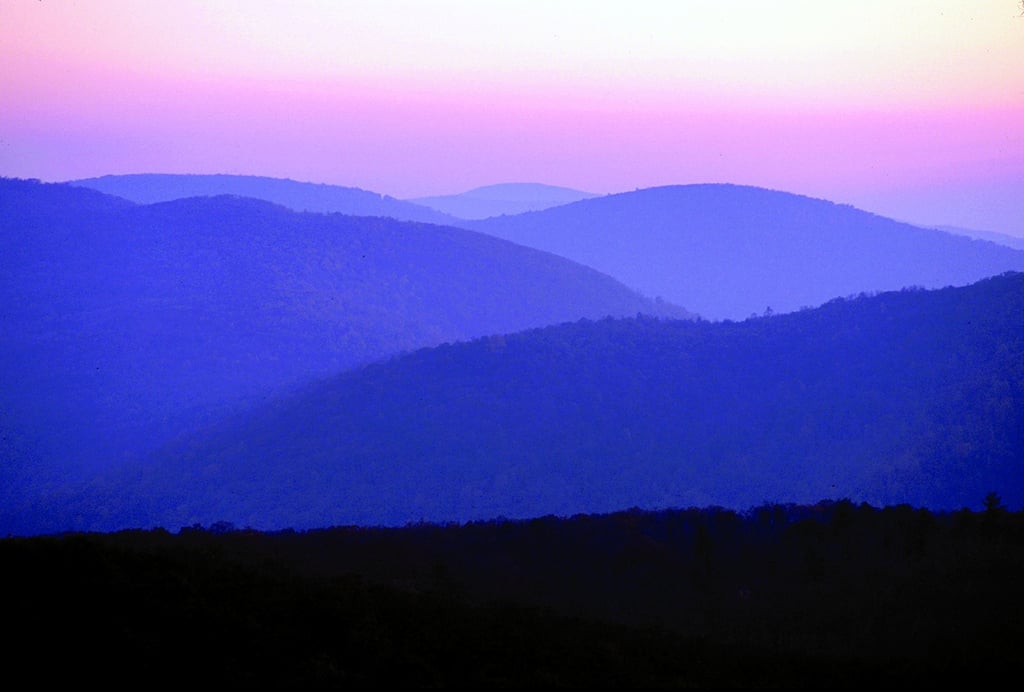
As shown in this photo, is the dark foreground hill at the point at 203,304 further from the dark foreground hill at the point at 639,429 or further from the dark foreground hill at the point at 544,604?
the dark foreground hill at the point at 544,604

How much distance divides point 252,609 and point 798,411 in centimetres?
5219

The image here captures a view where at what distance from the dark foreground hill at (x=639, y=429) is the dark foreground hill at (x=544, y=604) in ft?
86.9

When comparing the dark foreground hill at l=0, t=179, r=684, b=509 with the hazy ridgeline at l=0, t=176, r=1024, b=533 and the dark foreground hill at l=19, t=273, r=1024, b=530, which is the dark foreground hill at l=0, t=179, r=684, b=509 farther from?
the dark foreground hill at l=19, t=273, r=1024, b=530

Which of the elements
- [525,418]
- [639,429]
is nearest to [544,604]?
[639,429]

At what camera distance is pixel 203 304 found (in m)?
135

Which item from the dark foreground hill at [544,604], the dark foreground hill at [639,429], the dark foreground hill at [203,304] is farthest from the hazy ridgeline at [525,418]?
the dark foreground hill at [544,604]

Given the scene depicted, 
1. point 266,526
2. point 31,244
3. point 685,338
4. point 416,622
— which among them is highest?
point 31,244

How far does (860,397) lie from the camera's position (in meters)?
63.6

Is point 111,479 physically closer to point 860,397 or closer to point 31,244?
point 860,397

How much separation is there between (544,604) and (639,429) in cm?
4585

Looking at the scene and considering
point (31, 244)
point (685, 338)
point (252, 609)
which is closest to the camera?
point (252, 609)

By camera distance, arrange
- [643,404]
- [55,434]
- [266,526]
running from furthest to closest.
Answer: [55,434]
[643,404]
[266,526]

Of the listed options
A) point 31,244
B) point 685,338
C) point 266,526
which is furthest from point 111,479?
point 31,244

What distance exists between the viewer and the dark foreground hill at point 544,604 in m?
14.5
